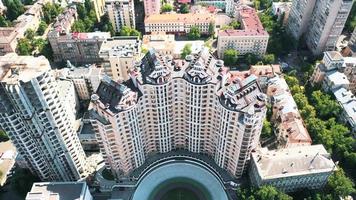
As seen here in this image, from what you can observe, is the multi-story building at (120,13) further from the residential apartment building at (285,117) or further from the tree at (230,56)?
the residential apartment building at (285,117)

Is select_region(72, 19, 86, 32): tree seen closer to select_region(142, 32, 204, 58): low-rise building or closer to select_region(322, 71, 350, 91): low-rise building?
select_region(142, 32, 204, 58): low-rise building

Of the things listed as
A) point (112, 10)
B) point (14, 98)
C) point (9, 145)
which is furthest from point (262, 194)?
point (112, 10)

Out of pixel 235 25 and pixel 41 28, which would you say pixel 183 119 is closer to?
pixel 235 25

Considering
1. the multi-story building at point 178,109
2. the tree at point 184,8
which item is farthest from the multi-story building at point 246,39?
the multi-story building at point 178,109

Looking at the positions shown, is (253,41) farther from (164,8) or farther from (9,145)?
(9,145)

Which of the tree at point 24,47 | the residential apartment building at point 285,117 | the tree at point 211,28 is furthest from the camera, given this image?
the tree at point 211,28

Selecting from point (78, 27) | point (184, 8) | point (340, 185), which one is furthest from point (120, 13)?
point (340, 185)

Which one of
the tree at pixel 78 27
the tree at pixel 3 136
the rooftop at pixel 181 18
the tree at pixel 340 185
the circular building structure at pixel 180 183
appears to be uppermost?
the rooftop at pixel 181 18
